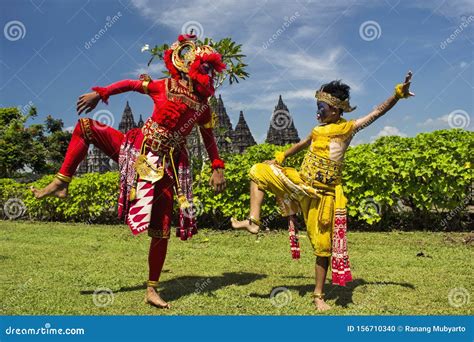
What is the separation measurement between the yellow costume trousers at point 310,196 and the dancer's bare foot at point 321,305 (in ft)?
1.32

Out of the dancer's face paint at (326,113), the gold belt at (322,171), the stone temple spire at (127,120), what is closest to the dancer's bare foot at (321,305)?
the gold belt at (322,171)

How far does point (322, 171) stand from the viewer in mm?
3908

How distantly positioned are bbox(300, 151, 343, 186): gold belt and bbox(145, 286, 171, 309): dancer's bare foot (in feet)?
5.53

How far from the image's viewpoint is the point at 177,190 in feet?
13.5

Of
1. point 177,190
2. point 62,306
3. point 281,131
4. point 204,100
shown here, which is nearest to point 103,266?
point 62,306

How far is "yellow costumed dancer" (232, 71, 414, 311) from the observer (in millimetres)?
3846

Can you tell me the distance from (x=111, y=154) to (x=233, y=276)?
205cm

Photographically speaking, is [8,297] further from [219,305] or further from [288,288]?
[288,288]

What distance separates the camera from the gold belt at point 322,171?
12.8 feet

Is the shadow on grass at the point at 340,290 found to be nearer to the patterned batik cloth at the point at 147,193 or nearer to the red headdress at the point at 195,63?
the patterned batik cloth at the point at 147,193

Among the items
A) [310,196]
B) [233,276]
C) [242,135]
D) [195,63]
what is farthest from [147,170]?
[242,135]

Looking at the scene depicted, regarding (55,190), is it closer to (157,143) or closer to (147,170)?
(147,170)

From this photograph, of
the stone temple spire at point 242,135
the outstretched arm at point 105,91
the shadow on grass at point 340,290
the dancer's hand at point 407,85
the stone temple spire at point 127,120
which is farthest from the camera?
the stone temple spire at point 127,120

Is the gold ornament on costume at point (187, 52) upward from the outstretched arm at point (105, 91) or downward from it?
upward
